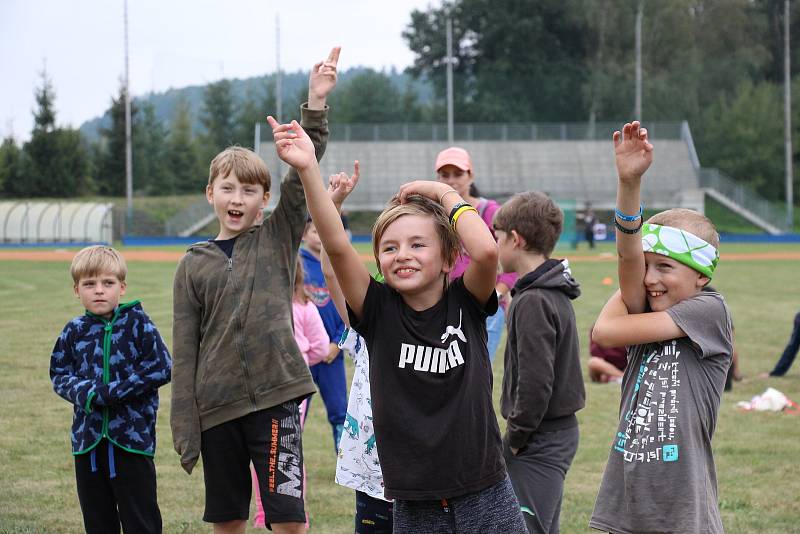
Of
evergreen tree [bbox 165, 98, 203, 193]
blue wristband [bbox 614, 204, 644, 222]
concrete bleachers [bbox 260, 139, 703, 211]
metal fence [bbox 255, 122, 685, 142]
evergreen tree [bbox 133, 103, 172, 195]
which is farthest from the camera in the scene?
evergreen tree [bbox 165, 98, 203, 193]

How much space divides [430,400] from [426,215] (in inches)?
23.3

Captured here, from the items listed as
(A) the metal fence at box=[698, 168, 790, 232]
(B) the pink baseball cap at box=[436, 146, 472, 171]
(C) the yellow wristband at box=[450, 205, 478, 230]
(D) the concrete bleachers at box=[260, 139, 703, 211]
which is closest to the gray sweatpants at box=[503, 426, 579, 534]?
(C) the yellow wristband at box=[450, 205, 478, 230]

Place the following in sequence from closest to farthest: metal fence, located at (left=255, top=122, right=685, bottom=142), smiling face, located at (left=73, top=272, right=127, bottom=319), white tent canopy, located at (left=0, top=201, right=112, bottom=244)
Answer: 1. smiling face, located at (left=73, top=272, right=127, bottom=319)
2. white tent canopy, located at (left=0, top=201, right=112, bottom=244)
3. metal fence, located at (left=255, top=122, right=685, bottom=142)

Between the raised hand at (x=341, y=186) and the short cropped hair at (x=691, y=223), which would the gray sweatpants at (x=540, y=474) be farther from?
the raised hand at (x=341, y=186)

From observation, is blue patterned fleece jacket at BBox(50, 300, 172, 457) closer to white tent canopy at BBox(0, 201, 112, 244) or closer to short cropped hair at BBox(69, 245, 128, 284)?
short cropped hair at BBox(69, 245, 128, 284)

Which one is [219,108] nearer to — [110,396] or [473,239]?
[110,396]

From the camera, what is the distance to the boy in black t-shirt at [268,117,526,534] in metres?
3.06

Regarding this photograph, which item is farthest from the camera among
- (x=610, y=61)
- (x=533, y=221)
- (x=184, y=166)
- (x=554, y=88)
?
(x=610, y=61)

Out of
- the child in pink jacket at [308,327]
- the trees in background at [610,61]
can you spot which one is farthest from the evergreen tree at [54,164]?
the child in pink jacket at [308,327]

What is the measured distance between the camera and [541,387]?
3994 mm

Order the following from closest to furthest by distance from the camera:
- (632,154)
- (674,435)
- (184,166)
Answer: (632,154), (674,435), (184,166)

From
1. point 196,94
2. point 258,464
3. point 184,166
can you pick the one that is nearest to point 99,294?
point 258,464

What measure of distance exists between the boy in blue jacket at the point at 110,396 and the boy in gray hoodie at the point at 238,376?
351 mm

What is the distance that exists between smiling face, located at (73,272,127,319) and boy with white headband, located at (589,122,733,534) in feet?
7.49
